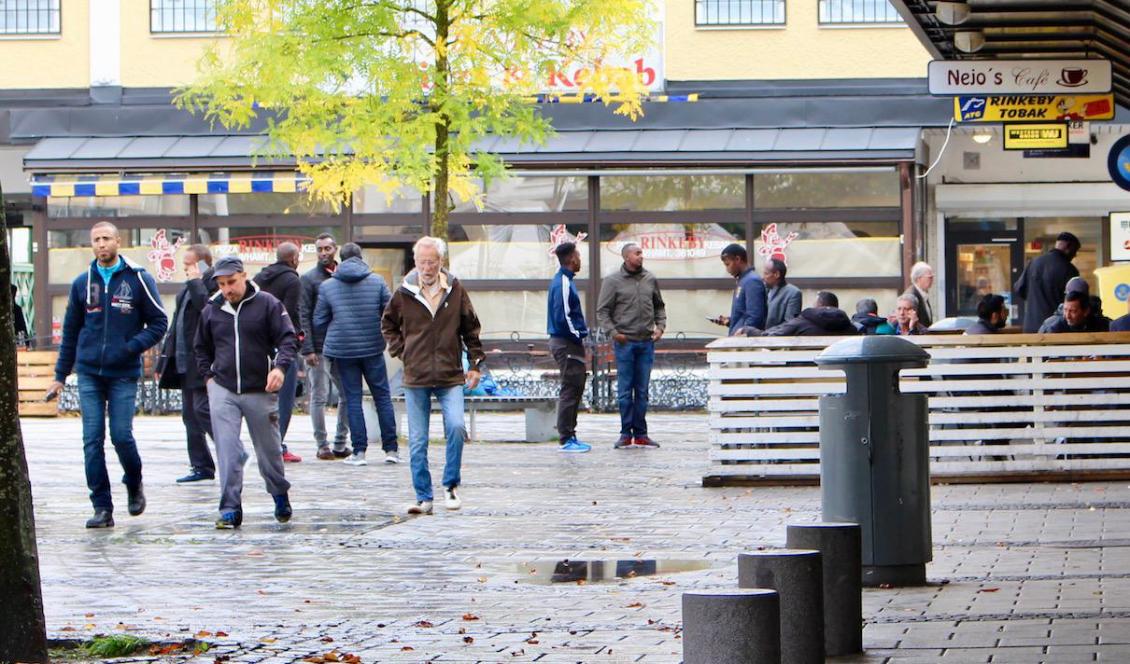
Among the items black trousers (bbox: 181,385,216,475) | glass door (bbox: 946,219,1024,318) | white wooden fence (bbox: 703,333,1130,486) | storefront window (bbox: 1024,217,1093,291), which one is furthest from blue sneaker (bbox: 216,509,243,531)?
storefront window (bbox: 1024,217,1093,291)

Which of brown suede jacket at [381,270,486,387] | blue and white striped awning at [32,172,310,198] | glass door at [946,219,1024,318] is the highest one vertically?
blue and white striped awning at [32,172,310,198]

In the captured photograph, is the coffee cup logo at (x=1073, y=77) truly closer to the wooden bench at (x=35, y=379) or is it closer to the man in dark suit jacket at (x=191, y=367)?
the man in dark suit jacket at (x=191, y=367)

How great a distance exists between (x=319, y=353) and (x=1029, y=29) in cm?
678

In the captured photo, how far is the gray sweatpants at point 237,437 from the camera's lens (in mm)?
12031

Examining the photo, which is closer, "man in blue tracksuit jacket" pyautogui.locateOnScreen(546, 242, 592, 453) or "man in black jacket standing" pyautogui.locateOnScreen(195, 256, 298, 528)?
"man in black jacket standing" pyautogui.locateOnScreen(195, 256, 298, 528)

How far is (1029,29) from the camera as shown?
1588cm

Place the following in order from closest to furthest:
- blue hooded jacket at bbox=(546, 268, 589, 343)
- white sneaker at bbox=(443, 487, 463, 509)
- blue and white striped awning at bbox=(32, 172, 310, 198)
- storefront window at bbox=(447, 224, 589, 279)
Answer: white sneaker at bbox=(443, 487, 463, 509) → blue hooded jacket at bbox=(546, 268, 589, 343) → blue and white striped awning at bbox=(32, 172, 310, 198) → storefront window at bbox=(447, 224, 589, 279)

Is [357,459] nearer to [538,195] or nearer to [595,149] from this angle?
[595,149]

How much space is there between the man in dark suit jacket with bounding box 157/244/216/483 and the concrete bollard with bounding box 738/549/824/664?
9193 millimetres

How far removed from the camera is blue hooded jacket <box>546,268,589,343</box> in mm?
18141

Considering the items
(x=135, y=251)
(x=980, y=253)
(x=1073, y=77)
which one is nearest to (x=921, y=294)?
(x=1073, y=77)

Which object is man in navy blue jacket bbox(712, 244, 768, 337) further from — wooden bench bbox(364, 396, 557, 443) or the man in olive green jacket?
wooden bench bbox(364, 396, 557, 443)

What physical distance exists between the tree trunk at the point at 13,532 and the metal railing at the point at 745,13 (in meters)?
20.6

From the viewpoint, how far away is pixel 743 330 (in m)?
16.5
